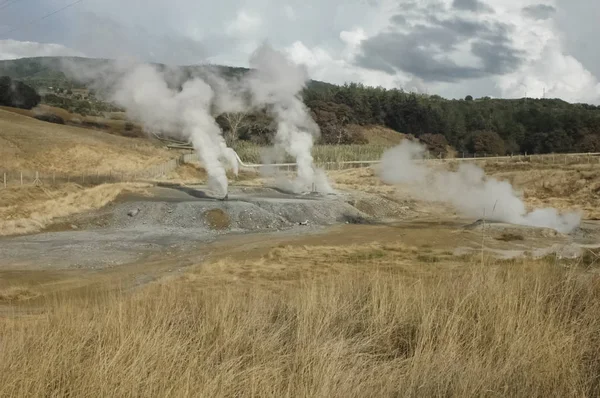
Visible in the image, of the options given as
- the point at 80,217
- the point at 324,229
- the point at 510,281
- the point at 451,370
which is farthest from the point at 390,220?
the point at 451,370

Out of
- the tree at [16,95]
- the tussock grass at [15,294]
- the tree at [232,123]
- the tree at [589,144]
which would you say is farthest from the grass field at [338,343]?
the tree at [16,95]

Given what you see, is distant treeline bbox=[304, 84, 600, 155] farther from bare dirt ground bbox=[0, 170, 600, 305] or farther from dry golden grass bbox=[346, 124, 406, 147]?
bare dirt ground bbox=[0, 170, 600, 305]

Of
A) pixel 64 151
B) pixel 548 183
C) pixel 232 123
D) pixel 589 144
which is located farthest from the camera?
pixel 589 144

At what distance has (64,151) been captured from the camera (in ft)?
184

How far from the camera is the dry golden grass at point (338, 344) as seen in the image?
183 inches

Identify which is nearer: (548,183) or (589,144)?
(548,183)

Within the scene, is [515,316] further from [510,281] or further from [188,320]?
[188,320]

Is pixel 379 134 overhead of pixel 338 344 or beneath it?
overhead

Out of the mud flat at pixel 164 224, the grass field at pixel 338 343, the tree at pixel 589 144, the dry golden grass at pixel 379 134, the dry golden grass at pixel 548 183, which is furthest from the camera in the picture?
the dry golden grass at pixel 379 134

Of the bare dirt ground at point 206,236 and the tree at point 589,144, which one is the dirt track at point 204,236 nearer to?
the bare dirt ground at point 206,236

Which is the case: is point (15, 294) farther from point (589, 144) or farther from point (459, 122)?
point (459, 122)

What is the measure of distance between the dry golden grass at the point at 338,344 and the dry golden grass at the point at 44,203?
78.4 feet

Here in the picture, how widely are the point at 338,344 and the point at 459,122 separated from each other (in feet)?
334

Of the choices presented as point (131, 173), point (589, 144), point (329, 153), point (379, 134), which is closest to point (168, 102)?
point (131, 173)
